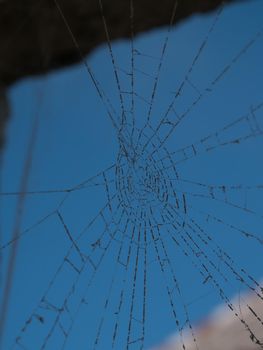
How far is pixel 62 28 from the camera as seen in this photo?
4598 mm

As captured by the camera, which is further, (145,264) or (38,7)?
(38,7)

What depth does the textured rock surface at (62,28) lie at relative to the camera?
172 inches

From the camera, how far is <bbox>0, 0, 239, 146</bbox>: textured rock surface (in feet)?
14.3

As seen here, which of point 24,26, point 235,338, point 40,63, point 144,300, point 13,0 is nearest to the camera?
point 144,300

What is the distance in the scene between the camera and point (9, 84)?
486 cm

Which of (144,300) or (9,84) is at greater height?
(9,84)

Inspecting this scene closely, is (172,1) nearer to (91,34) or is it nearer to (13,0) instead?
(91,34)

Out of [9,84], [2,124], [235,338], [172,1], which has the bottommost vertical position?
[235,338]

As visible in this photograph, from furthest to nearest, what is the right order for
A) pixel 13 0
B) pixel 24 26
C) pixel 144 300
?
1. pixel 24 26
2. pixel 13 0
3. pixel 144 300

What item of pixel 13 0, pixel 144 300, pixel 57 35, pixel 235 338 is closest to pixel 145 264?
pixel 144 300

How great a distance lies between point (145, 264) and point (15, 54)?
3385 millimetres

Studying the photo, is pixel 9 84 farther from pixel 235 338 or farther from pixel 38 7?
pixel 235 338

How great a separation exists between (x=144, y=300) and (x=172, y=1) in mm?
3645

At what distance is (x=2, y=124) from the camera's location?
4.55 metres
